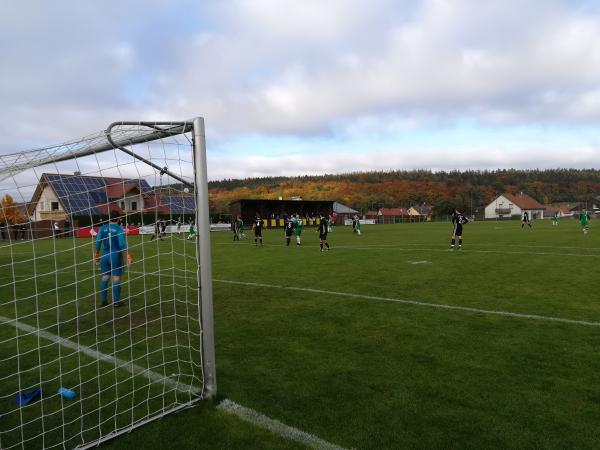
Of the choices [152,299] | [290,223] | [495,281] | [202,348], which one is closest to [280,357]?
[202,348]

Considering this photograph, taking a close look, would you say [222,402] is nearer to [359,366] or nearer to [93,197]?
[359,366]

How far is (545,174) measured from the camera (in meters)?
162

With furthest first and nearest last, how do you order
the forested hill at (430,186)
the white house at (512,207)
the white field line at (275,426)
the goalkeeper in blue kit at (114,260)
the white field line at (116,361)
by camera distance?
the forested hill at (430,186) → the white house at (512,207) → the goalkeeper in blue kit at (114,260) → the white field line at (116,361) → the white field line at (275,426)

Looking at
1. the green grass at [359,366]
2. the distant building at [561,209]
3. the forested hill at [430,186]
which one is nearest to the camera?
the green grass at [359,366]

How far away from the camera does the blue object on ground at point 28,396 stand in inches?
165

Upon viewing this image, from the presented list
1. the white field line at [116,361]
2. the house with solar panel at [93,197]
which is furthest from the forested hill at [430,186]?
the house with solar panel at [93,197]

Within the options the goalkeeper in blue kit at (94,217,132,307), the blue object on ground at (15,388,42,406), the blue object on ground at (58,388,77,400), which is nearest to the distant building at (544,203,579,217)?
the goalkeeper in blue kit at (94,217,132,307)

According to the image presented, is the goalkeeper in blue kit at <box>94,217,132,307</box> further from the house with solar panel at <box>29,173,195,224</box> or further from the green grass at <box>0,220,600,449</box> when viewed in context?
the house with solar panel at <box>29,173,195,224</box>

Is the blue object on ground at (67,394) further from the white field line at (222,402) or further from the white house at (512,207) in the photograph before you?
the white house at (512,207)

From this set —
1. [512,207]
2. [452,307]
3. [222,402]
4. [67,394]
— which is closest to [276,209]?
[452,307]

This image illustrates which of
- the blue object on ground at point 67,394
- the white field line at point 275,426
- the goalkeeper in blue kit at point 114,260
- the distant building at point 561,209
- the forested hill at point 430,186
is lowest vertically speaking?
the distant building at point 561,209

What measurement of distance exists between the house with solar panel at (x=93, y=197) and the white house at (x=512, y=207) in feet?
401

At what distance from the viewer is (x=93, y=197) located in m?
4.93

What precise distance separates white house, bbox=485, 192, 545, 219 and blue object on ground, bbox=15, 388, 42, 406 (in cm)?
12363
